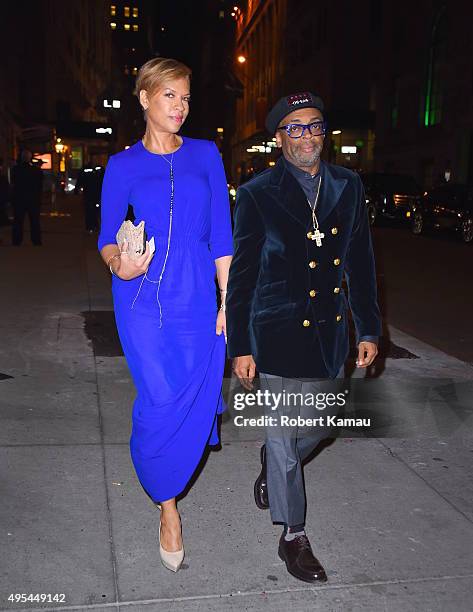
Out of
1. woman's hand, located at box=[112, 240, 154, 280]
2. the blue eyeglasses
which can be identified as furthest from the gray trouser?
the blue eyeglasses

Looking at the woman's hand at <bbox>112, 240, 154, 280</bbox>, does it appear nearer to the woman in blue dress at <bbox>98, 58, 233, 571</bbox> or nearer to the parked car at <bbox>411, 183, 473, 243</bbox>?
the woman in blue dress at <bbox>98, 58, 233, 571</bbox>

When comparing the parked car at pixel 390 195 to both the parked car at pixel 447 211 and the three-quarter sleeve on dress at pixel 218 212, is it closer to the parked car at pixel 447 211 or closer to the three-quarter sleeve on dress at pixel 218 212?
the parked car at pixel 447 211

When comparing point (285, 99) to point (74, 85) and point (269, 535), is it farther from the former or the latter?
point (74, 85)

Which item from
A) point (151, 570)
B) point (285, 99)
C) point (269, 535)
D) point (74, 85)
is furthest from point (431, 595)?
point (74, 85)

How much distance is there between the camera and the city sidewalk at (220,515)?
115 inches

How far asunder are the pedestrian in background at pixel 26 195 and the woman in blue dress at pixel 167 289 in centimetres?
1364

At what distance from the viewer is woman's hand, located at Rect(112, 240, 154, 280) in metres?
2.81

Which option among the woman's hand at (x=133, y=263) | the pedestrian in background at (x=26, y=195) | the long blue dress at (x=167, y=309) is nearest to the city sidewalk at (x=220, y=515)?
the long blue dress at (x=167, y=309)

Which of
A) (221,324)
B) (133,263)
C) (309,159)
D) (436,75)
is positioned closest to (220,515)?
(221,324)

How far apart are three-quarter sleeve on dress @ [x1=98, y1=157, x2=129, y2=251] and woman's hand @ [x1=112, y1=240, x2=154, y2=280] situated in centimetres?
30

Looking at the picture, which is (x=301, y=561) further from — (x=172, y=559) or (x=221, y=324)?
(x=221, y=324)

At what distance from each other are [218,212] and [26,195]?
1395cm

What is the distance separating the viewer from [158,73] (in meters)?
3.03

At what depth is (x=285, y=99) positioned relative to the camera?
9.95 ft
